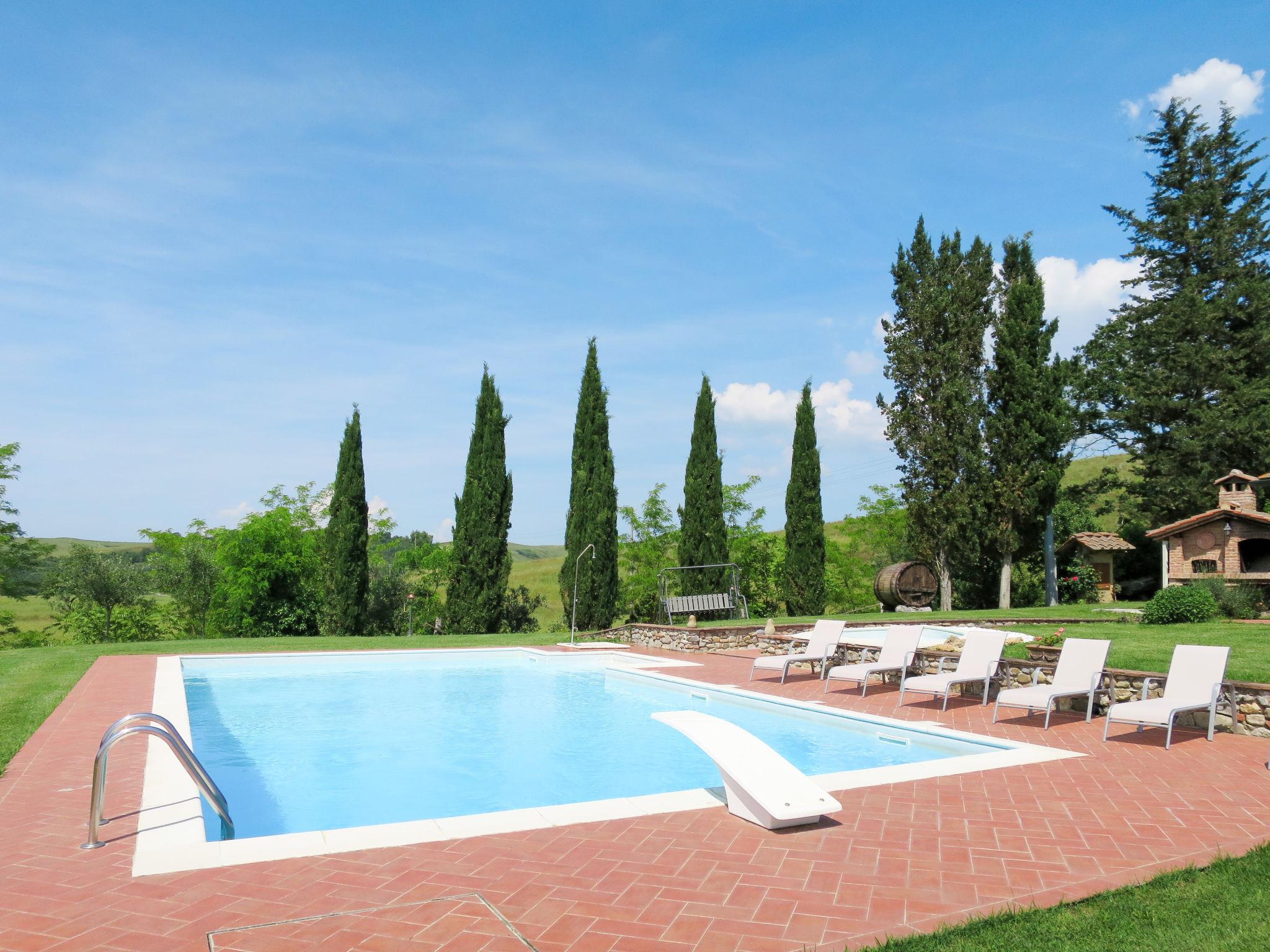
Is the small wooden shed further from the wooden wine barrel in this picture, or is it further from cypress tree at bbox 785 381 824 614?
cypress tree at bbox 785 381 824 614

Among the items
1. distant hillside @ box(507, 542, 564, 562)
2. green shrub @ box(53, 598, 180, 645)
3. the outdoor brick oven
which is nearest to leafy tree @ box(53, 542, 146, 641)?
green shrub @ box(53, 598, 180, 645)

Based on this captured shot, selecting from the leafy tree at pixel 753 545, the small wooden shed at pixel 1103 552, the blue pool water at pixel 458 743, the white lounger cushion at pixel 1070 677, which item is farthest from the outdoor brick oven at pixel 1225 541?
the blue pool water at pixel 458 743

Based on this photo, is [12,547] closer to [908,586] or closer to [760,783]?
[908,586]

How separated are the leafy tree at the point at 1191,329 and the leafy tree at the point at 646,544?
16.6 metres

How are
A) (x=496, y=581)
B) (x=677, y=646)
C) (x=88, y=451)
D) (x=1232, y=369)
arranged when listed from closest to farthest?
(x=677, y=646) < (x=88, y=451) < (x=496, y=581) < (x=1232, y=369)

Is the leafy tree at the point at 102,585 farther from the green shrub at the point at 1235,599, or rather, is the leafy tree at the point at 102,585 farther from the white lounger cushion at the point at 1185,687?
the green shrub at the point at 1235,599

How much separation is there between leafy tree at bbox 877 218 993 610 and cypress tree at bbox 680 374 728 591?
620 cm

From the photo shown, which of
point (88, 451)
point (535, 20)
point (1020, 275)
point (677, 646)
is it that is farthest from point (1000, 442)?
point (88, 451)

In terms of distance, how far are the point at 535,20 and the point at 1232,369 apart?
27041 millimetres

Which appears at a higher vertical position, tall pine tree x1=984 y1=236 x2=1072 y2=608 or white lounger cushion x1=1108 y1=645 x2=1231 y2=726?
tall pine tree x1=984 y1=236 x2=1072 y2=608

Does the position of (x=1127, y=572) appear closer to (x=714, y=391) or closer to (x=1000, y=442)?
(x=1000, y=442)

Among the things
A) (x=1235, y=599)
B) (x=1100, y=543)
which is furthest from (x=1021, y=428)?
(x=1235, y=599)

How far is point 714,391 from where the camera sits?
2678cm

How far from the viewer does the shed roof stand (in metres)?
29.3
